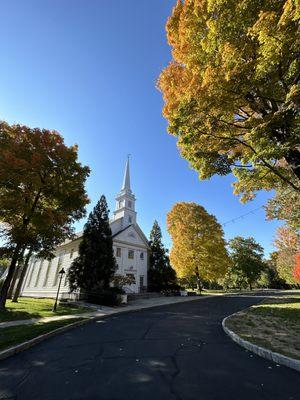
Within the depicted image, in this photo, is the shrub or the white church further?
the white church

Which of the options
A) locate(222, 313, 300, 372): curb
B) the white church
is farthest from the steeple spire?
locate(222, 313, 300, 372): curb

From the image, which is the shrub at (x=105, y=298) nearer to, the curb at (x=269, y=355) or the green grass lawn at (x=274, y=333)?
the green grass lawn at (x=274, y=333)

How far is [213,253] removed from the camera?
95.7 feet

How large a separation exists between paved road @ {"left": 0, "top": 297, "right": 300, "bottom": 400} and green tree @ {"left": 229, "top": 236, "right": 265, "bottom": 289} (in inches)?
1760

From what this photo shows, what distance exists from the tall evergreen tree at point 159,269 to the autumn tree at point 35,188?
54.8 ft

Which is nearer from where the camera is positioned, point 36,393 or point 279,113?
point 36,393

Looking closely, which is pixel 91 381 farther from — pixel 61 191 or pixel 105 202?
pixel 105 202

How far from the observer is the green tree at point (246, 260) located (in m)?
49.1

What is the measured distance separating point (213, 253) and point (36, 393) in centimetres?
2730

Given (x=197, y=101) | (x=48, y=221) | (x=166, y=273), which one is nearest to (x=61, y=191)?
(x=48, y=221)

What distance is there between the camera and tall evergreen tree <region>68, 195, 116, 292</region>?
22188 mm

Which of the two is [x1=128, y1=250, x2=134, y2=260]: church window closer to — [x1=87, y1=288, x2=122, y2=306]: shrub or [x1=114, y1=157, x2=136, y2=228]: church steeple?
[x1=114, y1=157, x2=136, y2=228]: church steeple

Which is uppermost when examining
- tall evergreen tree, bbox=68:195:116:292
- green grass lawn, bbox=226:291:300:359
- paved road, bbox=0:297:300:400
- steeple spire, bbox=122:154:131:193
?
steeple spire, bbox=122:154:131:193

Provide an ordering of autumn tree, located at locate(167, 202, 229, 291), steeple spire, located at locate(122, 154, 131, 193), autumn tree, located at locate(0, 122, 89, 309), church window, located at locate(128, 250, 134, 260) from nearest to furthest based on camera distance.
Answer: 1. autumn tree, located at locate(0, 122, 89, 309)
2. autumn tree, located at locate(167, 202, 229, 291)
3. church window, located at locate(128, 250, 134, 260)
4. steeple spire, located at locate(122, 154, 131, 193)
